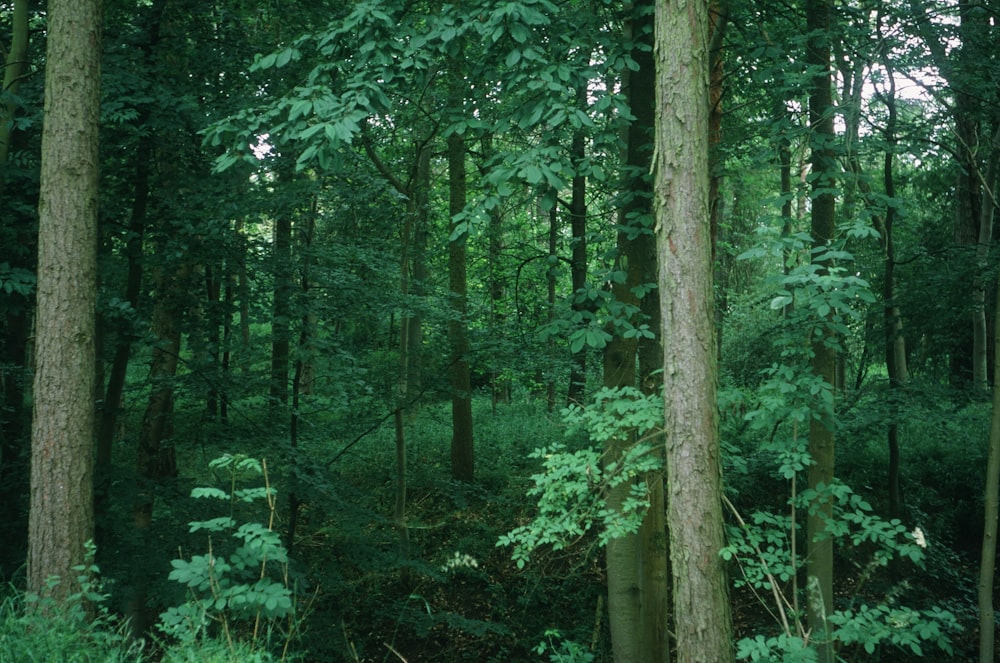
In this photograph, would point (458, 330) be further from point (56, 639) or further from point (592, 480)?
point (56, 639)

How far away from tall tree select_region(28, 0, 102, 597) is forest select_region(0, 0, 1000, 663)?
0.9 inches

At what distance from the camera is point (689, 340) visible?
4.37m

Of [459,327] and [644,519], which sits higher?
[459,327]

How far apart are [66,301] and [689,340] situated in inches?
187

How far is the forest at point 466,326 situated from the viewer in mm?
4559

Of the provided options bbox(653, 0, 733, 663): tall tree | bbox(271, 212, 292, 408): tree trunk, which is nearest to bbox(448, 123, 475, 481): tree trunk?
bbox(271, 212, 292, 408): tree trunk

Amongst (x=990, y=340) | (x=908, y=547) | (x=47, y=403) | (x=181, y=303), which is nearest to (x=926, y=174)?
(x=990, y=340)

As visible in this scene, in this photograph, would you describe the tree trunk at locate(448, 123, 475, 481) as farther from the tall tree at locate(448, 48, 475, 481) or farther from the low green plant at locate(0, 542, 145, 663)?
the low green plant at locate(0, 542, 145, 663)

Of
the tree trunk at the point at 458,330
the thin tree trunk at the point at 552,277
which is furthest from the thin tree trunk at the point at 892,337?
the tree trunk at the point at 458,330

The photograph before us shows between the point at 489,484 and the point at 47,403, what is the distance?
884 centimetres

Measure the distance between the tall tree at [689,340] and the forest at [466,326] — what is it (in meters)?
0.02

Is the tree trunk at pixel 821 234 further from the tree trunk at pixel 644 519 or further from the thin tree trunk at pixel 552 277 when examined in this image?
the thin tree trunk at pixel 552 277

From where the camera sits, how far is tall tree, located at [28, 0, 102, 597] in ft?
17.4

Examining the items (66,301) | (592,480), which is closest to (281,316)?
(66,301)
